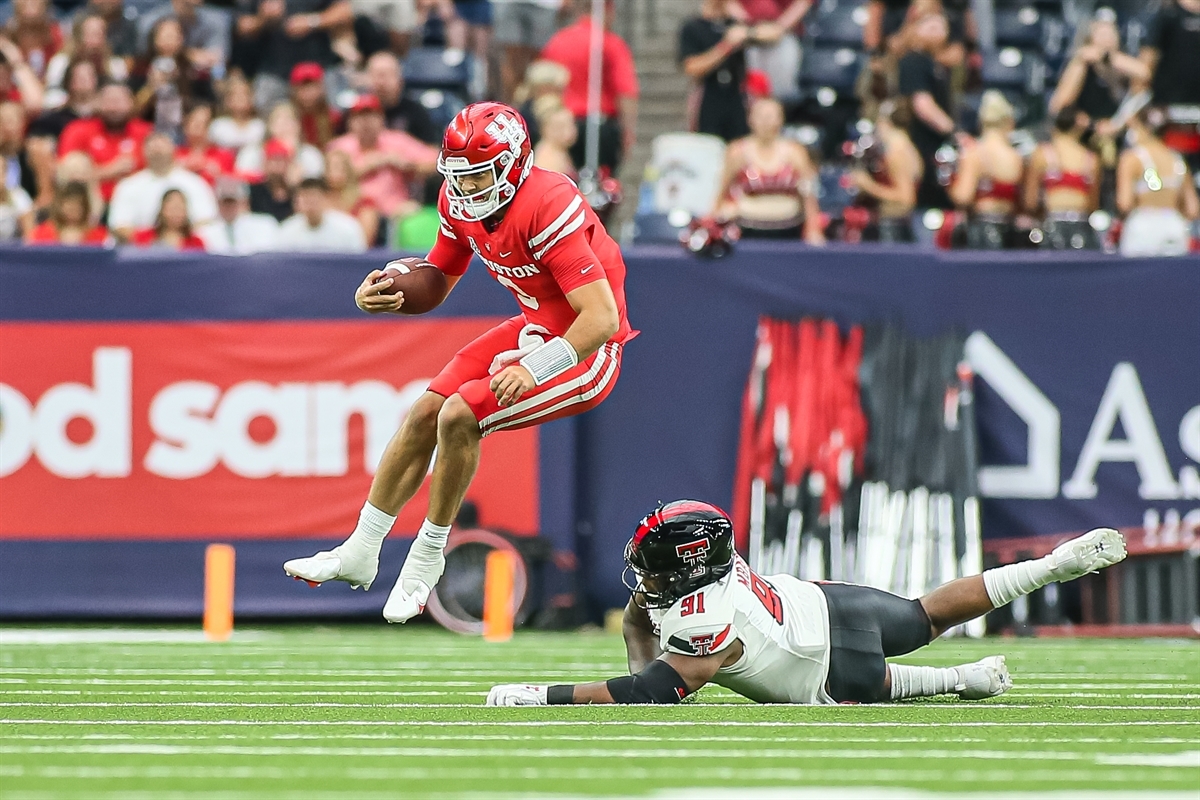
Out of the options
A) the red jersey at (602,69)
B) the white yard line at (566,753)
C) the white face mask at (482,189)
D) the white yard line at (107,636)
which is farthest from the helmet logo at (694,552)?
the red jersey at (602,69)

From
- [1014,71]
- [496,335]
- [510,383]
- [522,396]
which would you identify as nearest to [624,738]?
[510,383]

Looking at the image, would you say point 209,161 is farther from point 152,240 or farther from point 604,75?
point 604,75

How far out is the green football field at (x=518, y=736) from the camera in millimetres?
4480

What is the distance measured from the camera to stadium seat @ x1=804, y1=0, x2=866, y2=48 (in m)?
14.8

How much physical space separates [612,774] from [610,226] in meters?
8.04

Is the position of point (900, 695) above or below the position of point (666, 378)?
below

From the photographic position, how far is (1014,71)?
14875mm

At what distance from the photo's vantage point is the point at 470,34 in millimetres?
15070

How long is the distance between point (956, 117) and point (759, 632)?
8.27 meters

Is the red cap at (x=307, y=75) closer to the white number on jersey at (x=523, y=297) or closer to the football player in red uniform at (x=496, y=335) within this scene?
the football player in red uniform at (x=496, y=335)

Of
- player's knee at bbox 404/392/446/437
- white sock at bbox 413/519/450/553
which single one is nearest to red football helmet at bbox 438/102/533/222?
player's knee at bbox 404/392/446/437

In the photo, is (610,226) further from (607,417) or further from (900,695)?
(900,695)

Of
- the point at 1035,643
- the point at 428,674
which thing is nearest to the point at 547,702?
the point at 428,674

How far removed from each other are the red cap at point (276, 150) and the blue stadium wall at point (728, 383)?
1480 mm
